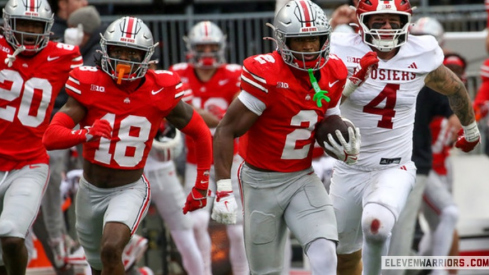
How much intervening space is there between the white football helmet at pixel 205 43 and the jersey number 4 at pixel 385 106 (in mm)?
2519

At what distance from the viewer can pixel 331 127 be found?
600 cm

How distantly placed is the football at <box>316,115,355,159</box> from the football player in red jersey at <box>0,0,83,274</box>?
6.30ft

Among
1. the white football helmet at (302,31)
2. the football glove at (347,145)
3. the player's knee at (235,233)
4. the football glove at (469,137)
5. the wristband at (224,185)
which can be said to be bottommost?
the player's knee at (235,233)

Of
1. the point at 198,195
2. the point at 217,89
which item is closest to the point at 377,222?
the point at 198,195

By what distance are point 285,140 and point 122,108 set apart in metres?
1.01

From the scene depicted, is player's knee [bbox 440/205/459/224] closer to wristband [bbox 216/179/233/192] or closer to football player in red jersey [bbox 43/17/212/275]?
football player in red jersey [bbox 43/17/212/275]

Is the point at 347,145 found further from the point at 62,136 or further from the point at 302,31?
the point at 62,136

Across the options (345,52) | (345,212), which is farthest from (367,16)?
(345,212)

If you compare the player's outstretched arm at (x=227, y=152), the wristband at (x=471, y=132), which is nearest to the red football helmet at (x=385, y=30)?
the wristband at (x=471, y=132)

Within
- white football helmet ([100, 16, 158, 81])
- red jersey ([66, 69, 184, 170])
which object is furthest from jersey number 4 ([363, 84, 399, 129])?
white football helmet ([100, 16, 158, 81])

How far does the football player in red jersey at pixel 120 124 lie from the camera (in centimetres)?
621

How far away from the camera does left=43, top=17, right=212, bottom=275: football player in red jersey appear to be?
621cm

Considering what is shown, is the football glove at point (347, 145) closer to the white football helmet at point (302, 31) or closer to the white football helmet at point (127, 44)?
the white football helmet at point (302, 31)

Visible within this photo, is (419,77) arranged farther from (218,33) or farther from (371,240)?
(218,33)
